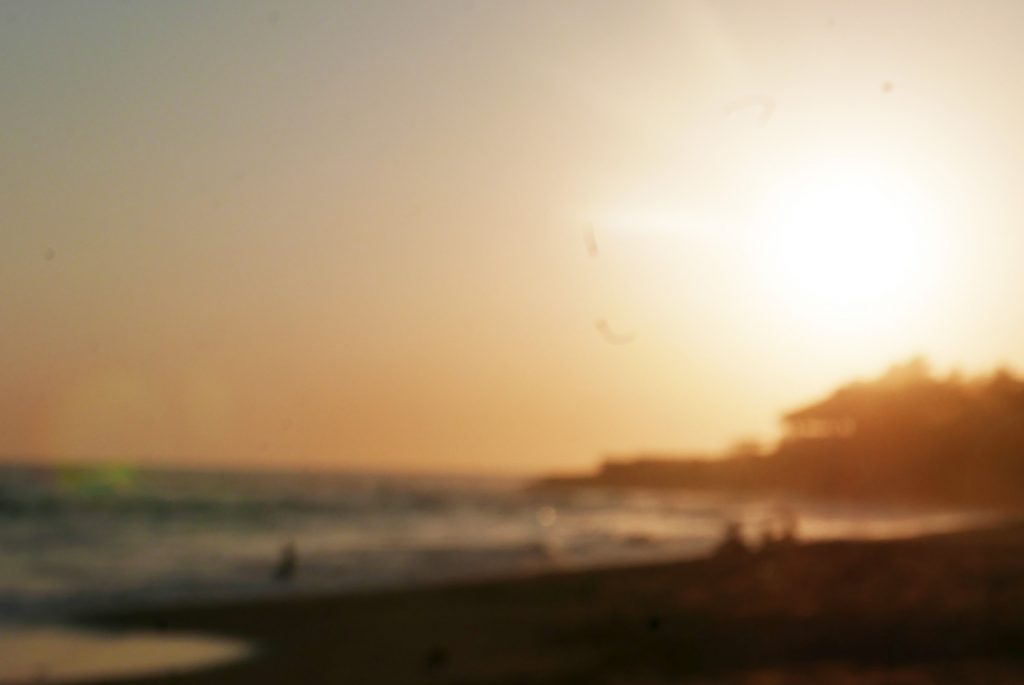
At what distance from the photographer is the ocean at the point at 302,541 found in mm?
24109

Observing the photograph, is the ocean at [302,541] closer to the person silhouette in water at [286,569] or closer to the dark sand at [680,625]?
the person silhouette in water at [286,569]

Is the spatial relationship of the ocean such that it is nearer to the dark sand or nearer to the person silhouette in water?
the person silhouette in water

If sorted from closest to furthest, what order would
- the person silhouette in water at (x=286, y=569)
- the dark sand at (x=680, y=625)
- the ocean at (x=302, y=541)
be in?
the dark sand at (x=680, y=625) < the ocean at (x=302, y=541) < the person silhouette in water at (x=286, y=569)

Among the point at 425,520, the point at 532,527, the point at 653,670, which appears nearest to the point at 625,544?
the point at 532,527

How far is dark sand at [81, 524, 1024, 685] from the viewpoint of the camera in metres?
12.5

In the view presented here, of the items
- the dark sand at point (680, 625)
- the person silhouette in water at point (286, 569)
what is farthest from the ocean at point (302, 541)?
the dark sand at point (680, 625)

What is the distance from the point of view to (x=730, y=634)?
47.5 feet

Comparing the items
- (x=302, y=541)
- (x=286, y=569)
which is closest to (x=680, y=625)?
(x=286, y=569)

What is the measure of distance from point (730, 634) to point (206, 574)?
15773mm

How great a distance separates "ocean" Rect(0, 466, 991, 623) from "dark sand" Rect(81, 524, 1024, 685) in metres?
3.64

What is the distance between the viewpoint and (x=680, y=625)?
15406 millimetres

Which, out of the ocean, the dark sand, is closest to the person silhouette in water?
the ocean

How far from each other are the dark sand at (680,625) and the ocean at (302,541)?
3.64 m

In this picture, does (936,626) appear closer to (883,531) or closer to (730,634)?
(730,634)
